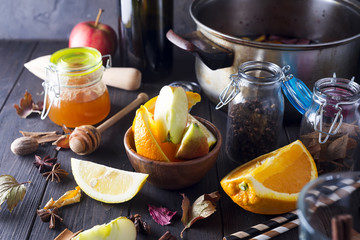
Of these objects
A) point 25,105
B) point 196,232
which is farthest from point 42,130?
point 196,232

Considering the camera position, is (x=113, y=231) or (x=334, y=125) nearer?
(x=113, y=231)

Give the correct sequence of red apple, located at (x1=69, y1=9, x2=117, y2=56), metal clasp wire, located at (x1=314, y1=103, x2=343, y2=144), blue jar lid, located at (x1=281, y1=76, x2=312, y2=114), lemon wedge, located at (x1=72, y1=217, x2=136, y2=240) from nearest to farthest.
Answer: lemon wedge, located at (x1=72, y1=217, x2=136, y2=240) < metal clasp wire, located at (x1=314, y1=103, x2=343, y2=144) < blue jar lid, located at (x1=281, y1=76, x2=312, y2=114) < red apple, located at (x1=69, y1=9, x2=117, y2=56)

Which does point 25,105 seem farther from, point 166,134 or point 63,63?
point 166,134

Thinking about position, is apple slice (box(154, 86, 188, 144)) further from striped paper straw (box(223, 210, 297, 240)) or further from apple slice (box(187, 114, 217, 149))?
striped paper straw (box(223, 210, 297, 240))

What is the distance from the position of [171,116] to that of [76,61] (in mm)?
376

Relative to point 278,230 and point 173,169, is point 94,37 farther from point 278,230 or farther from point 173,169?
point 278,230

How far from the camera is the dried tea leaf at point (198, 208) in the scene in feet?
2.58

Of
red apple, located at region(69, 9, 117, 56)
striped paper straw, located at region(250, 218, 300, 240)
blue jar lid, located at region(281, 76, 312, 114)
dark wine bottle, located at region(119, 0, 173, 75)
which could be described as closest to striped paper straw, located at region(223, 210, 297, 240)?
striped paper straw, located at region(250, 218, 300, 240)

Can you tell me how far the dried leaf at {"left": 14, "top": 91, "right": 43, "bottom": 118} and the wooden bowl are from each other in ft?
1.37

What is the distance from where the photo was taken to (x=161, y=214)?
81 centimetres

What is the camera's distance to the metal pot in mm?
953

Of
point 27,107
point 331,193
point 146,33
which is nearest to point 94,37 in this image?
point 146,33

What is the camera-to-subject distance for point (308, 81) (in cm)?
99

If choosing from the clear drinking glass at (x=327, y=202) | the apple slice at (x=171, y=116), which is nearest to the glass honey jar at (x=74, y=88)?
the apple slice at (x=171, y=116)
